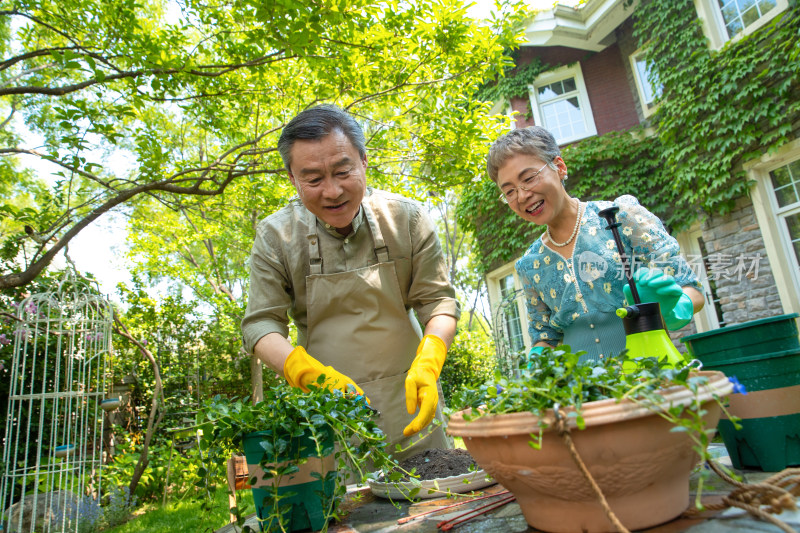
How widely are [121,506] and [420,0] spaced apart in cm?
571

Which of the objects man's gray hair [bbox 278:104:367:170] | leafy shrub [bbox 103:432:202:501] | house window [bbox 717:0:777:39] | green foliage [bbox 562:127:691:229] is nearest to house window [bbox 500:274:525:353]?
green foliage [bbox 562:127:691:229]

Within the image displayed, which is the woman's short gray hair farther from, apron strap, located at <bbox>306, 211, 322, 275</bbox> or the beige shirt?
apron strap, located at <bbox>306, 211, 322, 275</bbox>

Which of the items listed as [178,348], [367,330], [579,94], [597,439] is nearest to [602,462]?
[597,439]

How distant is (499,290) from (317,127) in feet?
27.8

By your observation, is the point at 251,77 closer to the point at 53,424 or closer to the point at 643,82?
the point at 53,424

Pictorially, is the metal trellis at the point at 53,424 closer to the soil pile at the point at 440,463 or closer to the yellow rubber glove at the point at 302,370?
the yellow rubber glove at the point at 302,370

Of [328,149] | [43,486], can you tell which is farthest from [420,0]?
[43,486]

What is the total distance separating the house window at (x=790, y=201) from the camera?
542cm

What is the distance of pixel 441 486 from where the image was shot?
3.96 ft

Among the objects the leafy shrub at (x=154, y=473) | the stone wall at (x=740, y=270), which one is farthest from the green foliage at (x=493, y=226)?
the leafy shrub at (x=154, y=473)

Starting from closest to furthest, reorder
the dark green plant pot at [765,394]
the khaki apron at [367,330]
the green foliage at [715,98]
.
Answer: the dark green plant pot at [765,394]
the khaki apron at [367,330]
the green foliage at [715,98]

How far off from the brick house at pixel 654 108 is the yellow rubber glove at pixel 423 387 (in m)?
2.40

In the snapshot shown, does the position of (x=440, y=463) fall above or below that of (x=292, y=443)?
below

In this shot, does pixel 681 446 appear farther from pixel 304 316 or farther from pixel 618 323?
pixel 304 316
